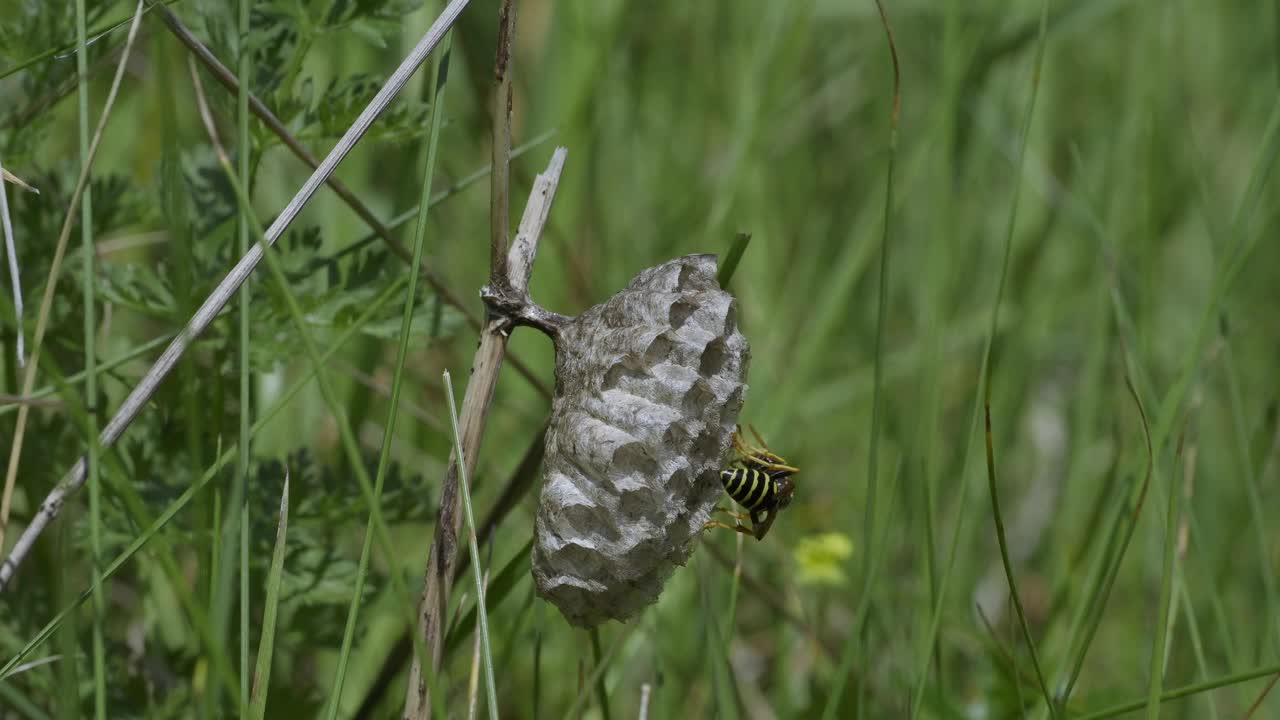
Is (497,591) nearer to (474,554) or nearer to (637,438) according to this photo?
(474,554)

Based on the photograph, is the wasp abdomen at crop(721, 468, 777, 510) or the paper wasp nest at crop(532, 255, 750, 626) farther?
the wasp abdomen at crop(721, 468, 777, 510)

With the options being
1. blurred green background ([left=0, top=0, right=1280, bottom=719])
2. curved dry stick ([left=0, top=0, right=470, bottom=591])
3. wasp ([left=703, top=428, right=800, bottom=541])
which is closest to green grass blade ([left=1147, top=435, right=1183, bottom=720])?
blurred green background ([left=0, top=0, right=1280, bottom=719])

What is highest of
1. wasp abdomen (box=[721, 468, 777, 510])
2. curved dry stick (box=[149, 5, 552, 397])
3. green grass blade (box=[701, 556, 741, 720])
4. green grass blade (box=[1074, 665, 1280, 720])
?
curved dry stick (box=[149, 5, 552, 397])

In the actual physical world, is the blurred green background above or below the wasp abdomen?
above

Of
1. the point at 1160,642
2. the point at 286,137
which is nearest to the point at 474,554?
the point at 286,137

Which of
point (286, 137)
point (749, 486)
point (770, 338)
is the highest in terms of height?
point (770, 338)

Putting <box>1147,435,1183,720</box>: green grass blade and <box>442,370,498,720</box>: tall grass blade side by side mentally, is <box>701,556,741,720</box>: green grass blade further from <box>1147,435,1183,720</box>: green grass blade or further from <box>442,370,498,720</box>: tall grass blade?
<box>1147,435,1183,720</box>: green grass blade

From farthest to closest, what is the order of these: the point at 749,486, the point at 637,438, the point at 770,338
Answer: the point at 770,338, the point at 749,486, the point at 637,438

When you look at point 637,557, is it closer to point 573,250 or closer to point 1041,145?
point 573,250

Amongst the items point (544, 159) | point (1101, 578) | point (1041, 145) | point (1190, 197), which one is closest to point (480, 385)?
point (1101, 578)
